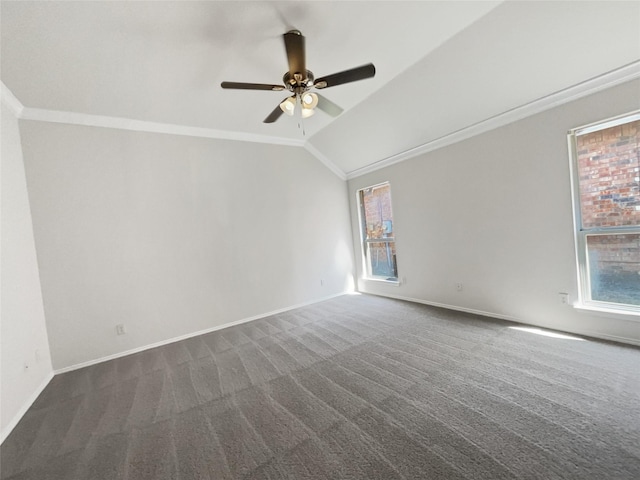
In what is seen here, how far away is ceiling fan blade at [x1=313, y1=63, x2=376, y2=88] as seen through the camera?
1.94 m

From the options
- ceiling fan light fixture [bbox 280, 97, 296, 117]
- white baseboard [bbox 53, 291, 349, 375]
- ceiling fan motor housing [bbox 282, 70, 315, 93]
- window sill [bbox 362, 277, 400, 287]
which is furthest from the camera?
window sill [bbox 362, 277, 400, 287]

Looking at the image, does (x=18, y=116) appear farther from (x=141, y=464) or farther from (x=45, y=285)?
(x=141, y=464)

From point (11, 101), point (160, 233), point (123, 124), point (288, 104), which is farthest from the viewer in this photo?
point (160, 233)

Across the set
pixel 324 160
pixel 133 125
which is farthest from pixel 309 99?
pixel 324 160

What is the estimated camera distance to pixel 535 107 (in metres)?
2.79

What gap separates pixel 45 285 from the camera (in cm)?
287

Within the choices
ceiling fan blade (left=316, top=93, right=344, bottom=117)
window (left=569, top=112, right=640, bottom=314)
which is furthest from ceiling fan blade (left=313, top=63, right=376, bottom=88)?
window (left=569, top=112, right=640, bottom=314)

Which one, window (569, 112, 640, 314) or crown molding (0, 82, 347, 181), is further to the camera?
crown molding (0, 82, 347, 181)

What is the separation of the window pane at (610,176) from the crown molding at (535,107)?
40cm

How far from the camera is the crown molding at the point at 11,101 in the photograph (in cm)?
247

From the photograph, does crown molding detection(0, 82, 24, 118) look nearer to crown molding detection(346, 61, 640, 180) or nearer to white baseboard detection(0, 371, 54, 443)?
white baseboard detection(0, 371, 54, 443)

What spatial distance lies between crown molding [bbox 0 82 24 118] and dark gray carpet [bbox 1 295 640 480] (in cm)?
287

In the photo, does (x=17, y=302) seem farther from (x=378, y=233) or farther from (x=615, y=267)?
(x=615, y=267)

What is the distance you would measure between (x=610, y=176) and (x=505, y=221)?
932 mm
